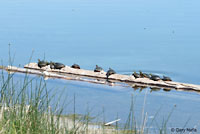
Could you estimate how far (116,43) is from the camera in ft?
32.8

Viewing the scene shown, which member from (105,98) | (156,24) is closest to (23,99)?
(105,98)

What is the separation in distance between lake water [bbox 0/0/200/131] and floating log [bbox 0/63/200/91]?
21 cm

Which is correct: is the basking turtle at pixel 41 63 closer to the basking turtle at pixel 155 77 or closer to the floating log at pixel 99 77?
the floating log at pixel 99 77

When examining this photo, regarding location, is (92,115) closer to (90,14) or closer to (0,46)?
(0,46)

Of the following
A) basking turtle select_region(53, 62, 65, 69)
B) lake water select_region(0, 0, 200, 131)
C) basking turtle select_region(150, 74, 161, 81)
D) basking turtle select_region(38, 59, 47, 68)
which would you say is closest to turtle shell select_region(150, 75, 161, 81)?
basking turtle select_region(150, 74, 161, 81)

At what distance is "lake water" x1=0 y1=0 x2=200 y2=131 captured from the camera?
619 cm

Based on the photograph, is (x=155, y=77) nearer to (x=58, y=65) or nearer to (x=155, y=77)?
(x=155, y=77)

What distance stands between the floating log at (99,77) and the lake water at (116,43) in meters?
0.21

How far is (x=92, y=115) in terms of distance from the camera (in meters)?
5.34

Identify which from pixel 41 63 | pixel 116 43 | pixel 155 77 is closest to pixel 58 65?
pixel 41 63

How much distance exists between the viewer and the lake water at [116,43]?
6.19 m

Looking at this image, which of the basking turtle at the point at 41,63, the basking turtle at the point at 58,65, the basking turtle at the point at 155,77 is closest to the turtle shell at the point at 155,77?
the basking turtle at the point at 155,77

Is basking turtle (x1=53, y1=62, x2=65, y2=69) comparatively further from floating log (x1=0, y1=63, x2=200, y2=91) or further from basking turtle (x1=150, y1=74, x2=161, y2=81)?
basking turtle (x1=150, y1=74, x2=161, y2=81)

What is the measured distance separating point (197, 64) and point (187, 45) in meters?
1.55
